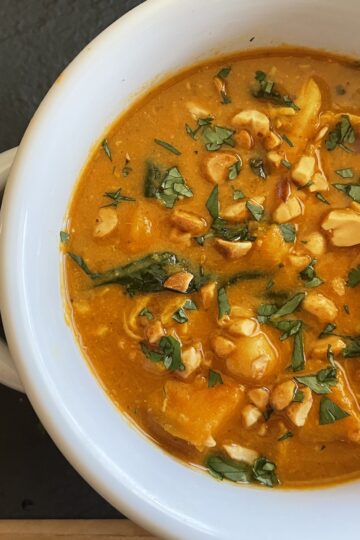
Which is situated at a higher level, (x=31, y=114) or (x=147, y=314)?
(x=31, y=114)

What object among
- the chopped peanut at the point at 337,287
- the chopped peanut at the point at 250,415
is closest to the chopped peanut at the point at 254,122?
the chopped peanut at the point at 337,287

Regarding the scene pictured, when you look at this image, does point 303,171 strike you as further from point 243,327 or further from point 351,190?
point 243,327

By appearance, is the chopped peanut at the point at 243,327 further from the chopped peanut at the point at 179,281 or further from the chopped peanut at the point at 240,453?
the chopped peanut at the point at 240,453

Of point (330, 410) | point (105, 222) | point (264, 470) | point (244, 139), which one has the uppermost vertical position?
point (244, 139)

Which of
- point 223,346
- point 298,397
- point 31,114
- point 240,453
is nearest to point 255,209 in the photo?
point 223,346

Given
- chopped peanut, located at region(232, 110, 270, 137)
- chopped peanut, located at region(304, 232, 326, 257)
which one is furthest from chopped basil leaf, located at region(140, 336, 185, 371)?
chopped peanut, located at region(232, 110, 270, 137)

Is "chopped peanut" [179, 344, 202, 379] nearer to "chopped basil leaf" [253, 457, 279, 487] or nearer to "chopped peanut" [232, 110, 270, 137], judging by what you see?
"chopped basil leaf" [253, 457, 279, 487]
